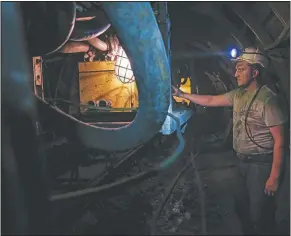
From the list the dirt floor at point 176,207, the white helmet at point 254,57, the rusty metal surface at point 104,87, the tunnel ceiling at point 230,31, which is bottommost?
the dirt floor at point 176,207

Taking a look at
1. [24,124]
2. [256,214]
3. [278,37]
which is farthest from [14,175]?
[278,37]

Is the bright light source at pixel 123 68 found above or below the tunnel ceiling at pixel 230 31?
below

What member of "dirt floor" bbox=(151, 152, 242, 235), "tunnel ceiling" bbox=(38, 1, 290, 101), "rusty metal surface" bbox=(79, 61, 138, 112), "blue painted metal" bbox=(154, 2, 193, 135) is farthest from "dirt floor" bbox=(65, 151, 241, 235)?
"tunnel ceiling" bbox=(38, 1, 290, 101)

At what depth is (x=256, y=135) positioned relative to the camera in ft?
7.14

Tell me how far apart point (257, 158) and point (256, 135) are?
0.43 ft

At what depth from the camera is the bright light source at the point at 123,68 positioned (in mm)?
2154

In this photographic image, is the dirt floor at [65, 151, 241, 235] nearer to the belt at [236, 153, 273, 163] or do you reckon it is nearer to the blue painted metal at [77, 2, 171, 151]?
the belt at [236, 153, 273, 163]

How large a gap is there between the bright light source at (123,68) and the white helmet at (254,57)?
1.93 feet

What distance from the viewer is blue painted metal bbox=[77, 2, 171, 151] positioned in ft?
6.91

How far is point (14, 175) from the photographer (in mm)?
2266

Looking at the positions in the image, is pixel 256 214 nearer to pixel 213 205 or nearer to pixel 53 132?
pixel 213 205

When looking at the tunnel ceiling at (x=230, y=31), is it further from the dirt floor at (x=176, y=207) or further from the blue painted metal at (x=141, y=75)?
the dirt floor at (x=176, y=207)

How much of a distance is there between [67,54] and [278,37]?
1188mm

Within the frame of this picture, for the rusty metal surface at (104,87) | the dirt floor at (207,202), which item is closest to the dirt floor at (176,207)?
the dirt floor at (207,202)
